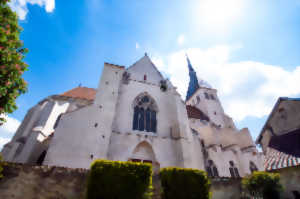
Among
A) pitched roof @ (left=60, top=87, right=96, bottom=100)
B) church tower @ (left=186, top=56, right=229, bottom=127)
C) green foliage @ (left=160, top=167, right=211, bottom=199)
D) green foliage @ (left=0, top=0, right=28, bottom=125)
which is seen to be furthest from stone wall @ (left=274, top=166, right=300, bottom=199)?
pitched roof @ (left=60, top=87, right=96, bottom=100)

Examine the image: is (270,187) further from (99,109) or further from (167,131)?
(99,109)

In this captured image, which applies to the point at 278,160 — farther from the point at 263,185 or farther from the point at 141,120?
the point at 141,120

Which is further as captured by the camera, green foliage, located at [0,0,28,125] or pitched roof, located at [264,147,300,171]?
pitched roof, located at [264,147,300,171]

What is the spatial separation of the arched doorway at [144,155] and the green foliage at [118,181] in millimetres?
5634

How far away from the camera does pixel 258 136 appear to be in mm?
13492

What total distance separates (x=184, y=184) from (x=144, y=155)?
5555 millimetres

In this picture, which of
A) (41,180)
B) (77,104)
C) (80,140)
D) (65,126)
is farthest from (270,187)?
(77,104)

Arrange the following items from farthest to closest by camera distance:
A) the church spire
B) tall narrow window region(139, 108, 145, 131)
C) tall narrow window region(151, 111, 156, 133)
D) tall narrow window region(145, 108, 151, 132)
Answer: the church spire → tall narrow window region(151, 111, 156, 133) → tall narrow window region(145, 108, 151, 132) → tall narrow window region(139, 108, 145, 131)

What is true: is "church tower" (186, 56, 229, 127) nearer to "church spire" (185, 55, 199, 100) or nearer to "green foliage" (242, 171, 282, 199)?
"church spire" (185, 55, 199, 100)

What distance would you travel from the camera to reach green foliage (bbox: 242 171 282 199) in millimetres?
6910

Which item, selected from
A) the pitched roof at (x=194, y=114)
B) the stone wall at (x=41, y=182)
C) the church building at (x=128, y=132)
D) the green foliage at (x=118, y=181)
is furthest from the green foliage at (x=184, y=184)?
the pitched roof at (x=194, y=114)

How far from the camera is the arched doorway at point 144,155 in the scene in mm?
10547

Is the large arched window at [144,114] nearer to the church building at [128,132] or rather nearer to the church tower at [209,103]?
the church building at [128,132]

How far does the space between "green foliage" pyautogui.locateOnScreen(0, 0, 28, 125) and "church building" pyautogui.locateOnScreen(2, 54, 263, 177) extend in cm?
479
